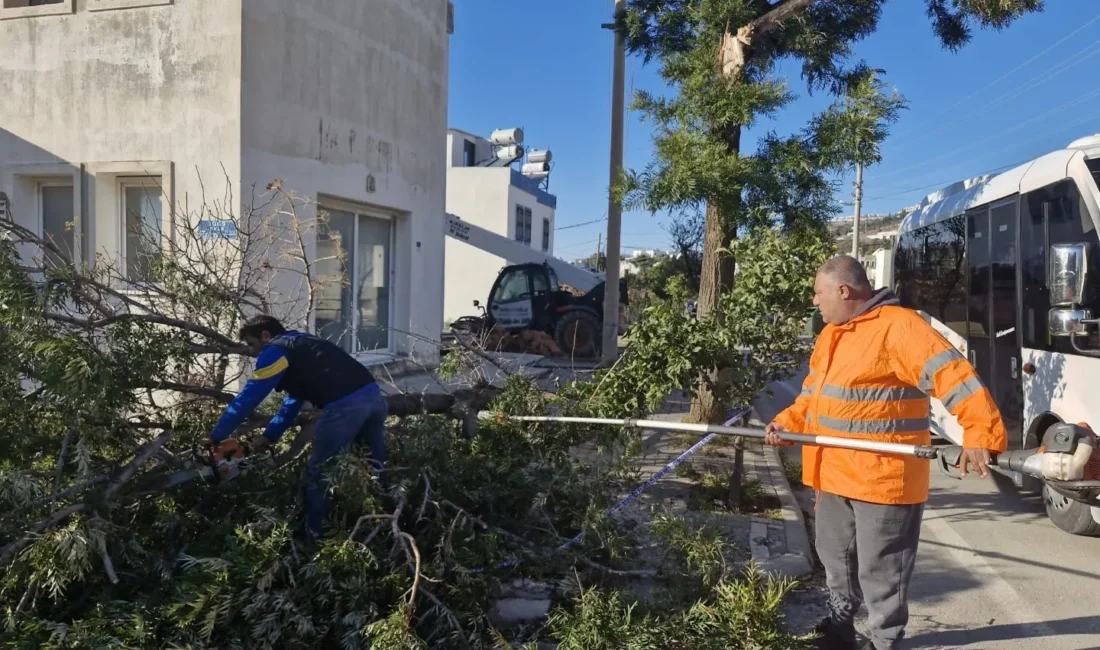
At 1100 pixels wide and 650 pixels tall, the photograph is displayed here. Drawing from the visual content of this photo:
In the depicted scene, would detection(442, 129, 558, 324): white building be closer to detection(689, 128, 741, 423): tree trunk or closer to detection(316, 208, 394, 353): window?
detection(316, 208, 394, 353): window

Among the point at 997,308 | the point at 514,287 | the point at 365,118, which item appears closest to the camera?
the point at 997,308

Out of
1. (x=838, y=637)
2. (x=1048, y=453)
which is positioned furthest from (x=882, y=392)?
(x=838, y=637)

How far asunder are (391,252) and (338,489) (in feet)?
22.9

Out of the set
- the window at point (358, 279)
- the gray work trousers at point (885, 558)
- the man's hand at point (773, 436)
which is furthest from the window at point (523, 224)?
the gray work trousers at point (885, 558)

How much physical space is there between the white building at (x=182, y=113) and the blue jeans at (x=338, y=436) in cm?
279

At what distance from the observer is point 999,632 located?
4.36m

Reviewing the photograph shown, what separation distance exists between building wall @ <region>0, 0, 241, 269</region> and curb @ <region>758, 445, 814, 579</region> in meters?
5.87

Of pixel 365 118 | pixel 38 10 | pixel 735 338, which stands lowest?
pixel 735 338

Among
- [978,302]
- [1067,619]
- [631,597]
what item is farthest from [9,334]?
[978,302]

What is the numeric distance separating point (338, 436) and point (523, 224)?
81.0 feet

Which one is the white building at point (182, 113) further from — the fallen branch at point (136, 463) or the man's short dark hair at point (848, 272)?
the man's short dark hair at point (848, 272)

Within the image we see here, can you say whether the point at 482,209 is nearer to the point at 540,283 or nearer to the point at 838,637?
the point at 540,283

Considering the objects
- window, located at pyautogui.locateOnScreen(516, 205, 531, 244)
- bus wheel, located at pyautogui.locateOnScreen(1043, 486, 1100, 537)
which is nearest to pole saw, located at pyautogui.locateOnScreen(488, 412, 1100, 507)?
bus wheel, located at pyautogui.locateOnScreen(1043, 486, 1100, 537)

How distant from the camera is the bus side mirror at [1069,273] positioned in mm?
5199
